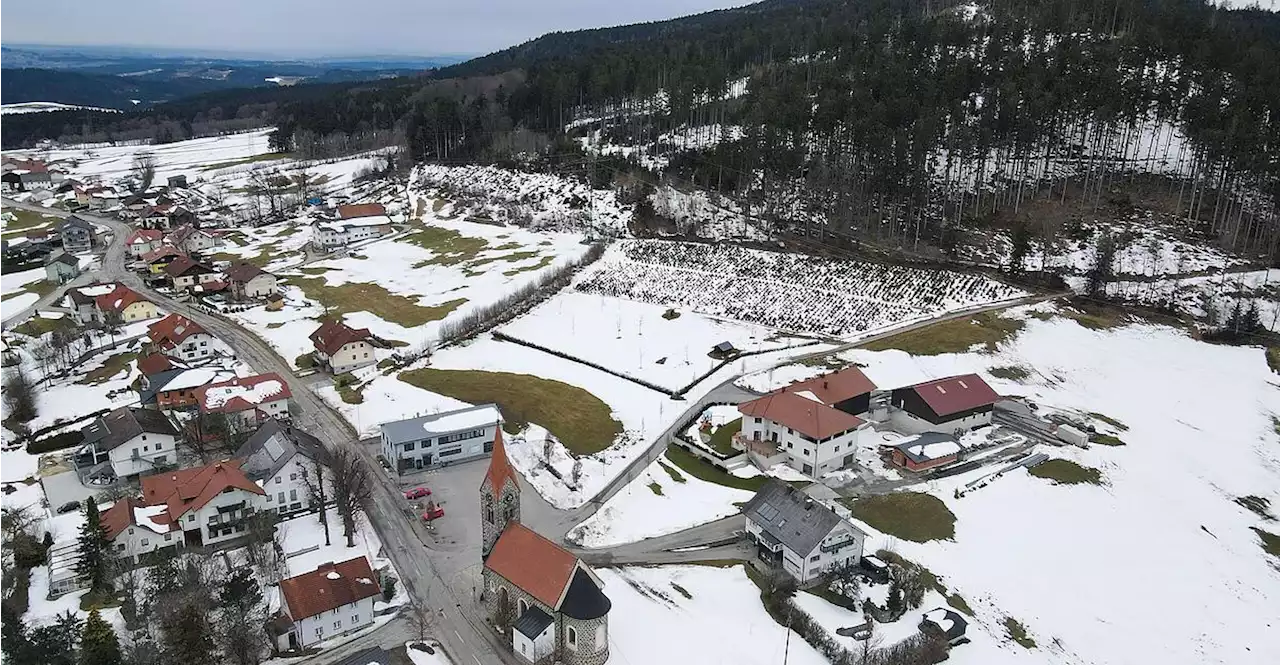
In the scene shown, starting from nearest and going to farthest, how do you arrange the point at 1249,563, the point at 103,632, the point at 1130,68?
the point at 103,632 → the point at 1249,563 → the point at 1130,68

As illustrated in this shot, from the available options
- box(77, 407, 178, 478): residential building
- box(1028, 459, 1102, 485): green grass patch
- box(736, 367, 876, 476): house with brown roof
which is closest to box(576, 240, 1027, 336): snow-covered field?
box(736, 367, 876, 476): house with brown roof

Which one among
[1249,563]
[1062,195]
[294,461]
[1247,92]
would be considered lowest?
[1249,563]

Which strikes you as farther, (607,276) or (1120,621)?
(607,276)

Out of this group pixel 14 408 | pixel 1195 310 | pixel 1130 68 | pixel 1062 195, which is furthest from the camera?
pixel 1130 68

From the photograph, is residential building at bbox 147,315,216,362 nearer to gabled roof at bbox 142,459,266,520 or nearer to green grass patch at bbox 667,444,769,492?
gabled roof at bbox 142,459,266,520

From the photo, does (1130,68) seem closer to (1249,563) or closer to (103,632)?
(1249,563)

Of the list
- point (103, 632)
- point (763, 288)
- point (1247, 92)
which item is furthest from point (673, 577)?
point (1247, 92)
